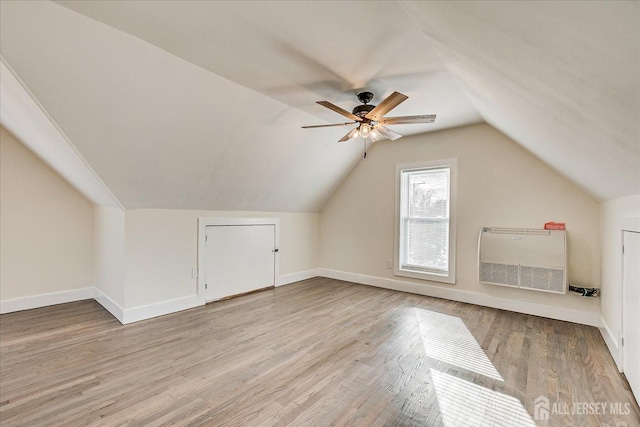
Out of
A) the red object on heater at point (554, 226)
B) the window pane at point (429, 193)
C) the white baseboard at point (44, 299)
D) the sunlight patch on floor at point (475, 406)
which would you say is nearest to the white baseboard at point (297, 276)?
the window pane at point (429, 193)

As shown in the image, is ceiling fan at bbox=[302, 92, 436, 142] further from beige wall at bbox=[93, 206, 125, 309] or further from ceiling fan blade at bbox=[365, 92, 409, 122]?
beige wall at bbox=[93, 206, 125, 309]

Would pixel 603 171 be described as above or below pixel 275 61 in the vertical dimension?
below

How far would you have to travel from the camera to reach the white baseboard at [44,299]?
3.56 meters

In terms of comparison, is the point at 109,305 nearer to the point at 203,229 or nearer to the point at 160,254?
the point at 160,254

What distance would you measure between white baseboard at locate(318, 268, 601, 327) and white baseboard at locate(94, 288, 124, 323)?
3334 mm

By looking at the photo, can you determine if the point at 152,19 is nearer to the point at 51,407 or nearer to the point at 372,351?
the point at 51,407

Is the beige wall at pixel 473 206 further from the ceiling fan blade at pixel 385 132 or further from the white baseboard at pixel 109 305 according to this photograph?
the white baseboard at pixel 109 305

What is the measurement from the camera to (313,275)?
5602 millimetres

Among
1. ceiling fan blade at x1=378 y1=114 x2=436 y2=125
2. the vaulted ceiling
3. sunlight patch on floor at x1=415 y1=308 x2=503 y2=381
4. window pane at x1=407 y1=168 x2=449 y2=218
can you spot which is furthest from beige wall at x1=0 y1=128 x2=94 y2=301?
window pane at x1=407 y1=168 x2=449 y2=218

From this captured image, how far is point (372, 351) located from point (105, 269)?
3.51m

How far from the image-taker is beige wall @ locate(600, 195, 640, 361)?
214cm

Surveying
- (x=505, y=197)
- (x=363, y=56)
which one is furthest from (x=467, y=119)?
(x=363, y=56)

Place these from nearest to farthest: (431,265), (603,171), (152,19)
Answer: (152,19)
(603,171)
(431,265)

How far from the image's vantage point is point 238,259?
431 centimetres
